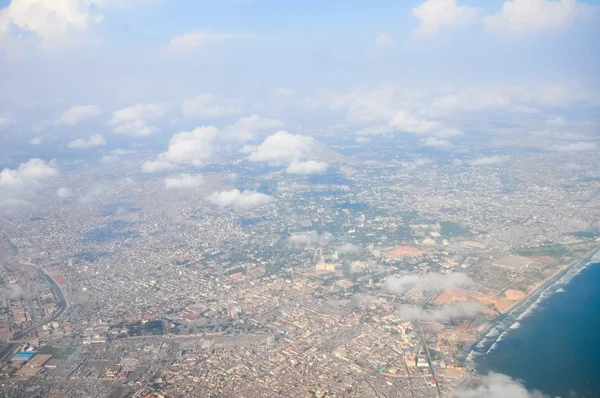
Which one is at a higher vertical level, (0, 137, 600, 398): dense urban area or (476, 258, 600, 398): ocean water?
(0, 137, 600, 398): dense urban area

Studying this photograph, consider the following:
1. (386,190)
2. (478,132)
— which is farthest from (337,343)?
(478,132)

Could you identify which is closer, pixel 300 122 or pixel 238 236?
pixel 238 236

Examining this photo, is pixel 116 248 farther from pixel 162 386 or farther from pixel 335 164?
pixel 335 164

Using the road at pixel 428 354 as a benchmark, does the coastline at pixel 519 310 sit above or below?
below

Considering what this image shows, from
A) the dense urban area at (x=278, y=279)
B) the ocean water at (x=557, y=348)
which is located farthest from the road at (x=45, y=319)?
the ocean water at (x=557, y=348)

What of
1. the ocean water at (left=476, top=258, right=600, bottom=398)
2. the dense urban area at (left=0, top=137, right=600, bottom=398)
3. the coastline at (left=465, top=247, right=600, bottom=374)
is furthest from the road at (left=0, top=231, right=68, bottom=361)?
the ocean water at (left=476, top=258, right=600, bottom=398)

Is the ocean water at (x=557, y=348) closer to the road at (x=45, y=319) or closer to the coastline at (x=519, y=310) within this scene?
the coastline at (x=519, y=310)

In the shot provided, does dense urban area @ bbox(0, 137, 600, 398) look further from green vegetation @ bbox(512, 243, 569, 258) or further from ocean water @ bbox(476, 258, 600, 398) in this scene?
ocean water @ bbox(476, 258, 600, 398)
